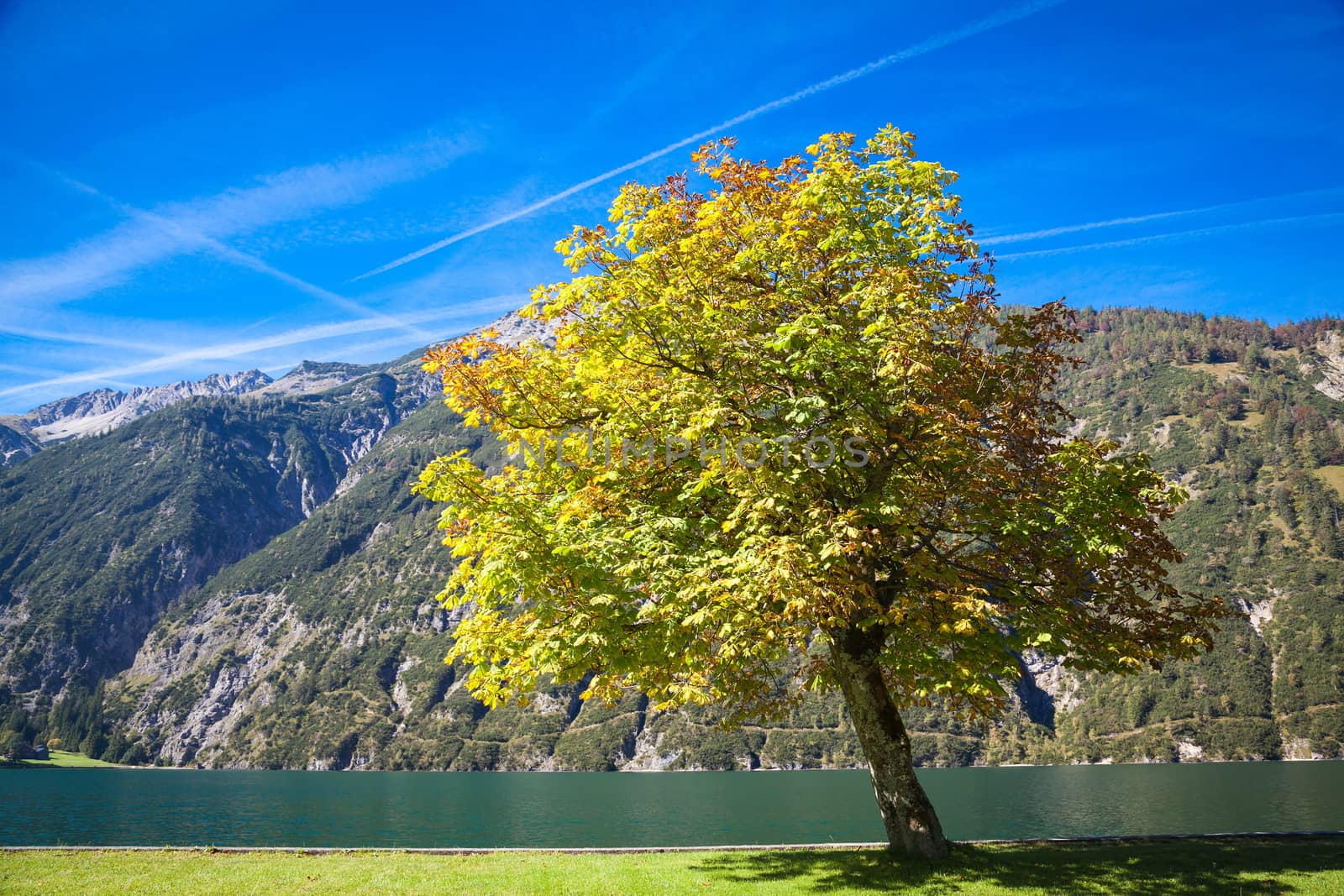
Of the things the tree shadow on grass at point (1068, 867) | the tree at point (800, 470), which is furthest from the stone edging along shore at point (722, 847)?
the tree at point (800, 470)

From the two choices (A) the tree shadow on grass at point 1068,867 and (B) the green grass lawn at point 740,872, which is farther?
(B) the green grass lawn at point 740,872

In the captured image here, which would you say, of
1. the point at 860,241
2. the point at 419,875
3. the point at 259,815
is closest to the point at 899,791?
the point at 419,875

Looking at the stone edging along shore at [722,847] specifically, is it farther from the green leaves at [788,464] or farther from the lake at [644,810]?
the lake at [644,810]

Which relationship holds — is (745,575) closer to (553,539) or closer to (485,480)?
(553,539)

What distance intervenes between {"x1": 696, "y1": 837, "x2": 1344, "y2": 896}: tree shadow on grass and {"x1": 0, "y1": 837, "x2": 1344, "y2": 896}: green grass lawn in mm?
31

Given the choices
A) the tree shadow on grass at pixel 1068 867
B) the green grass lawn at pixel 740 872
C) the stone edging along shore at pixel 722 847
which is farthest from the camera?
the stone edging along shore at pixel 722 847

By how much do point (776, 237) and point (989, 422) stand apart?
16.5 feet

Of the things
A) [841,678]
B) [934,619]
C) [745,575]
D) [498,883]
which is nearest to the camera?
[745,575]

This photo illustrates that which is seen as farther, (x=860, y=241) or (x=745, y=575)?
(x=860, y=241)

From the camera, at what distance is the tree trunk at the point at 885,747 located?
1466 cm

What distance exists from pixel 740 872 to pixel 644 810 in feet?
329

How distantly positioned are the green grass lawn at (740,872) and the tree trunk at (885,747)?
566mm

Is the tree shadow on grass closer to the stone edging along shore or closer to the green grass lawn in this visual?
the green grass lawn

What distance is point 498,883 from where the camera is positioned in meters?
13.5
